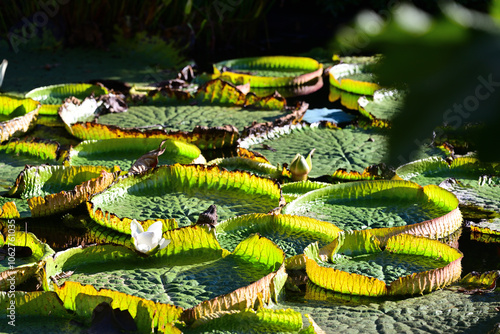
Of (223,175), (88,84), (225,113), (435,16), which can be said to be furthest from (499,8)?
(88,84)

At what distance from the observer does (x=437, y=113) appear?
0.29 meters

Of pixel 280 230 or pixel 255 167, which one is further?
pixel 255 167

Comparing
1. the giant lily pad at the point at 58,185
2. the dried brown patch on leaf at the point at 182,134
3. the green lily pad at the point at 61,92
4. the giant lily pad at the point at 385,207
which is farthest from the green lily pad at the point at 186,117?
the giant lily pad at the point at 385,207

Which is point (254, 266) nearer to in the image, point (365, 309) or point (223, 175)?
point (365, 309)

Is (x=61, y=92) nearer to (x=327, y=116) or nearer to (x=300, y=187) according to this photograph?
(x=327, y=116)

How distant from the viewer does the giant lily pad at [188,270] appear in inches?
66.3

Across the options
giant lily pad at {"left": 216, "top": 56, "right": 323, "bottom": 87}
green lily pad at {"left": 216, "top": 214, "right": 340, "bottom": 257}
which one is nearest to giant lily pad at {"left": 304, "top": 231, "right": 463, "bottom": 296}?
green lily pad at {"left": 216, "top": 214, "right": 340, "bottom": 257}

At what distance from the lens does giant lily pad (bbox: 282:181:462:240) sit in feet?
7.43

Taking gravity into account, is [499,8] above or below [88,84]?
above

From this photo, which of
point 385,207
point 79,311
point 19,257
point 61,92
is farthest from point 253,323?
point 61,92

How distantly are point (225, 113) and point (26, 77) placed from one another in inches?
71.0

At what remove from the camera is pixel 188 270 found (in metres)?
1.85

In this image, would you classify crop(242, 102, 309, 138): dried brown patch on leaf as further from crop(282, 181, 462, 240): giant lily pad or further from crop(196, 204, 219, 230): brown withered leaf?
crop(196, 204, 219, 230): brown withered leaf

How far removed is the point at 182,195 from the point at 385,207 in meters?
0.85
